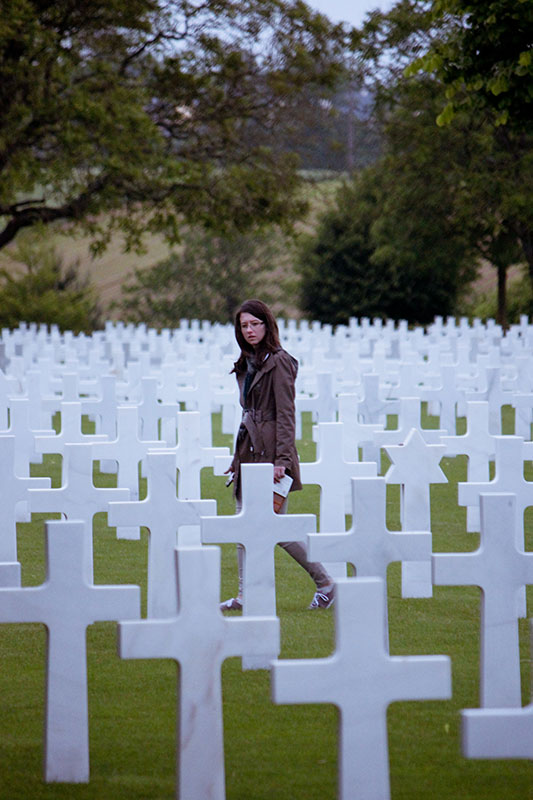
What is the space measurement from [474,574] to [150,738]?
4.54 feet

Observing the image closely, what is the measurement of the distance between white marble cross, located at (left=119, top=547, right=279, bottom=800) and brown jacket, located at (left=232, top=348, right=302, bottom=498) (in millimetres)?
2852

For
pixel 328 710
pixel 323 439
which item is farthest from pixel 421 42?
pixel 328 710

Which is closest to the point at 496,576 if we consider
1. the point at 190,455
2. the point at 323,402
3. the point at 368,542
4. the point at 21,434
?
the point at 368,542

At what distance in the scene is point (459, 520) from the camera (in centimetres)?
949

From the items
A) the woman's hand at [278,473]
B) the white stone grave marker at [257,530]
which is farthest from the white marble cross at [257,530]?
the woman's hand at [278,473]

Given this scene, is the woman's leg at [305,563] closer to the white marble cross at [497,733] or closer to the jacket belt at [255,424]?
the jacket belt at [255,424]

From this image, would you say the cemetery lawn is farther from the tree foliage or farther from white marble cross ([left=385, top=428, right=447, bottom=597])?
the tree foliage

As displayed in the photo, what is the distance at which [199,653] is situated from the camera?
3.43 m

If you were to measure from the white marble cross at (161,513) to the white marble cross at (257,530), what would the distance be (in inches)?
18.2

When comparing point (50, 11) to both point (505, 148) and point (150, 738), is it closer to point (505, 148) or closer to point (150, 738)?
→ point (505, 148)

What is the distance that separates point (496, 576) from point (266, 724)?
46.0 inches

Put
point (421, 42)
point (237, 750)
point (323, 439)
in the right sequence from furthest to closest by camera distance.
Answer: point (421, 42), point (323, 439), point (237, 750)

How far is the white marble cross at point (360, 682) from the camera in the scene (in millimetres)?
3111

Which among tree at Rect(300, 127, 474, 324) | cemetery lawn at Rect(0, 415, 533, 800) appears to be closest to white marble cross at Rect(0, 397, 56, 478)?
cemetery lawn at Rect(0, 415, 533, 800)
